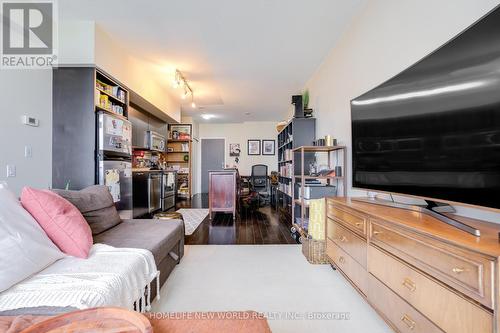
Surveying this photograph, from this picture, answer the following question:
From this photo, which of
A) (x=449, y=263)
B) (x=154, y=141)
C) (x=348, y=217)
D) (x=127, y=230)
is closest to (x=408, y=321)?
(x=449, y=263)

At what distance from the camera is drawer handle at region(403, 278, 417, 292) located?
1.11 m

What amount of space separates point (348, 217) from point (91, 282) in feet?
5.58

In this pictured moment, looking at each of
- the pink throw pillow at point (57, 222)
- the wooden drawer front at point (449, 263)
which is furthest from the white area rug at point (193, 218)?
the wooden drawer front at point (449, 263)

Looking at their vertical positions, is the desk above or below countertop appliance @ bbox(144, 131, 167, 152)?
below

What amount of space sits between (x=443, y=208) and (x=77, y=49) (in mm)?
3767

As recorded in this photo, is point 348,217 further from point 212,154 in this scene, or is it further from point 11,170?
point 212,154

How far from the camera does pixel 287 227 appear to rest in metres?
3.78

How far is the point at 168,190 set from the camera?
5.28m

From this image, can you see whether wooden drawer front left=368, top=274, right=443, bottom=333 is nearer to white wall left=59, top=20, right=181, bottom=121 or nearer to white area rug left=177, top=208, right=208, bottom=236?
white area rug left=177, top=208, right=208, bottom=236

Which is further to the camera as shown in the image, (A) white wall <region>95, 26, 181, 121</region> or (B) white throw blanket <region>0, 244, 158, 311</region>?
(A) white wall <region>95, 26, 181, 121</region>

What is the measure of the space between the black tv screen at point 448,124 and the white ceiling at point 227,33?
56.3 inches

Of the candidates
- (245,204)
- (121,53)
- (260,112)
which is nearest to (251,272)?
(121,53)

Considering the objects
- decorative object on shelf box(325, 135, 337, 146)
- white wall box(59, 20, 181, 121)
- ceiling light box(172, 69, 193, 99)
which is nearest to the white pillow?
white wall box(59, 20, 181, 121)

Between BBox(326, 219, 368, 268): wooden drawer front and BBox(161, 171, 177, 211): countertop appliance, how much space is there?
12.5 feet
